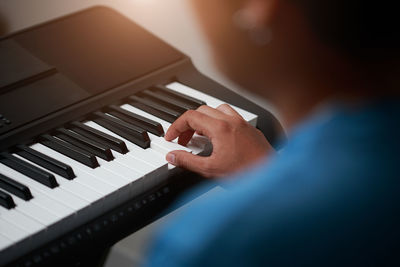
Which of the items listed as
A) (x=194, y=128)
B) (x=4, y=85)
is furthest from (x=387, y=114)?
(x=4, y=85)

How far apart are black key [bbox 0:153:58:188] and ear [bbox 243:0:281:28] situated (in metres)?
0.60

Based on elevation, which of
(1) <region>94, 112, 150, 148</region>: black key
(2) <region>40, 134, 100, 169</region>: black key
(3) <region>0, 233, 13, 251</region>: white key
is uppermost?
(1) <region>94, 112, 150, 148</region>: black key

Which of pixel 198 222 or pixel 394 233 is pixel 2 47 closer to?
pixel 198 222

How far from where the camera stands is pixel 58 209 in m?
1.22

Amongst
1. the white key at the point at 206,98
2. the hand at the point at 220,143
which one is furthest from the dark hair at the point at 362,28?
the white key at the point at 206,98

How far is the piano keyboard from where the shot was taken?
1215 mm

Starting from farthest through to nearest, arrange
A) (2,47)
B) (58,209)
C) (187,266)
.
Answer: (2,47) < (58,209) < (187,266)

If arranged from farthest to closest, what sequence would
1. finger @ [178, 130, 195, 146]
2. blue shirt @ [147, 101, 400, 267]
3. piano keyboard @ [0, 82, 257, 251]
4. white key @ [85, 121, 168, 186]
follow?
finger @ [178, 130, 195, 146] < white key @ [85, 121, 168, 186] < piano keyboard @ [0, 82, 257, 251] < blue shirt @ [147, 101, 400, 267]

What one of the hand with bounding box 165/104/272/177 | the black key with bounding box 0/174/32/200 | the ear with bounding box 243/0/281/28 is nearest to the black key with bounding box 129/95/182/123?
the hand with bounding box 165/104/272/177

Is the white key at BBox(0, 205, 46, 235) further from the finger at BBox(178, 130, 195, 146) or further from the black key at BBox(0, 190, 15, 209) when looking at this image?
the finger at BBox(178, 130, 195, 146)

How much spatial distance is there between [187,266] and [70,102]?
0.81 metres

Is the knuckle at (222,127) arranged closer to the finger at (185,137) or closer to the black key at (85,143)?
the finger at (185,137)

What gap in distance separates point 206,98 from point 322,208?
0.89m

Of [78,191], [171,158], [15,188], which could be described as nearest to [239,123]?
[171,158]
